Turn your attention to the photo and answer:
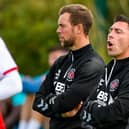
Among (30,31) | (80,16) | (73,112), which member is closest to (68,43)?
(80,16)

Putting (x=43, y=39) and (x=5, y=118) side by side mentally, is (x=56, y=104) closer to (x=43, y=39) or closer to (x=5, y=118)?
(x=5, y=118)

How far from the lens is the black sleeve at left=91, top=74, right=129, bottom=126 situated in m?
8.40

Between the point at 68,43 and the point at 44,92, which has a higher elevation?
the point at 68,43

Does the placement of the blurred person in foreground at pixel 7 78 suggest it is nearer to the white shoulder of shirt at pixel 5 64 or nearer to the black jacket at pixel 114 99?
the white shoulder of shirt at pixel 5 64

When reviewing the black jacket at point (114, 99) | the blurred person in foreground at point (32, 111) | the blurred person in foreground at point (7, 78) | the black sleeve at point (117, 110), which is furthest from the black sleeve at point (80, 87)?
the blurred person in foreground at point (32, 111)

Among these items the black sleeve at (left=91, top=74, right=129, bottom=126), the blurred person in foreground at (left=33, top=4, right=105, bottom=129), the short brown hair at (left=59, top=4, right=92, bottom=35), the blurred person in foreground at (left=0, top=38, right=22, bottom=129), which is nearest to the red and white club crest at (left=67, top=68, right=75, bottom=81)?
the blurred person in foreground at (left=33, top=4, right=105, bottom=129)

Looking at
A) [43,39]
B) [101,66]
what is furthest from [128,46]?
[43,39]

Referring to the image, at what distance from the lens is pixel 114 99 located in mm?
8547

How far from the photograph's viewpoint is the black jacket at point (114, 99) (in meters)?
8.41

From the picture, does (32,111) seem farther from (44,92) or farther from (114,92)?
(114,92)

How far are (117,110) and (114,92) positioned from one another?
0.25 meters

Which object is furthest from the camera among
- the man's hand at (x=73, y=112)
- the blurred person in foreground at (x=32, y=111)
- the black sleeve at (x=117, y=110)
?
the blurred person in foreground at (x=32, y=111)

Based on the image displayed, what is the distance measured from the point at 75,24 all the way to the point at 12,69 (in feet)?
3.44

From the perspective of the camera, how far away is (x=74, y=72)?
950 centimetres
